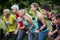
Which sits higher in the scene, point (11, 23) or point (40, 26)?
point (40, 26)

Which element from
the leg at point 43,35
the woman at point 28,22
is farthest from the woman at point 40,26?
the woman at point 28,22

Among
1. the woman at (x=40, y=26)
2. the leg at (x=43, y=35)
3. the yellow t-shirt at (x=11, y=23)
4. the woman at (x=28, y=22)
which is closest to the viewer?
the woman at (x=40, y=26)

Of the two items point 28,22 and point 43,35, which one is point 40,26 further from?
point 28,22

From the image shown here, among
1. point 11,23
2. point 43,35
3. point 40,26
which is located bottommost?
point 43,35

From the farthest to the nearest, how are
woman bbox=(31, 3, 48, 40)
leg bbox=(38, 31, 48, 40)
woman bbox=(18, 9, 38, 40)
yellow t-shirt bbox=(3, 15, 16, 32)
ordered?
yellow t-shirt bbox=(3, 15, 16, 32), woman bbox=(18, 9, 38, 40), leg bbox=(38, 31, 48, 40), woman bbox=(31, 3, 48, 40)

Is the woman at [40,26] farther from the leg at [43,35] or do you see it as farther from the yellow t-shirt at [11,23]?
the yellow t-shirt at [11,23]

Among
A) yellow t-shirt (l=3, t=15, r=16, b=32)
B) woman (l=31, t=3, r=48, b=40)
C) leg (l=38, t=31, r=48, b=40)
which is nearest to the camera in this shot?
woman (l=31, t=3, r=48, b=40)

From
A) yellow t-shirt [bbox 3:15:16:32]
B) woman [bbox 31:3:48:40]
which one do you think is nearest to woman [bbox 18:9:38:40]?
woman [bbox 31:3:48:40]

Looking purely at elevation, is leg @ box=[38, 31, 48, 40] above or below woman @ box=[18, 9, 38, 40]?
below

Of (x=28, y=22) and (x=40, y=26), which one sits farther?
(x=28, y=22)

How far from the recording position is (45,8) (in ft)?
24.7

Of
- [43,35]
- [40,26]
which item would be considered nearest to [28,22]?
[40,26]

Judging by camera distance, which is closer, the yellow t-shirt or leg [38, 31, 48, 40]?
leg [38, 31, 48, 40]

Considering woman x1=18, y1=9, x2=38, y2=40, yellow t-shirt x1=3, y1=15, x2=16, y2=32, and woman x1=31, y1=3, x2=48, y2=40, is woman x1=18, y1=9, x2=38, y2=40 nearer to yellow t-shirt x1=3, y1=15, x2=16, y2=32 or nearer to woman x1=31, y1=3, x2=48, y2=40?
woman x1=31, y1=3, x2=48, y2=40
